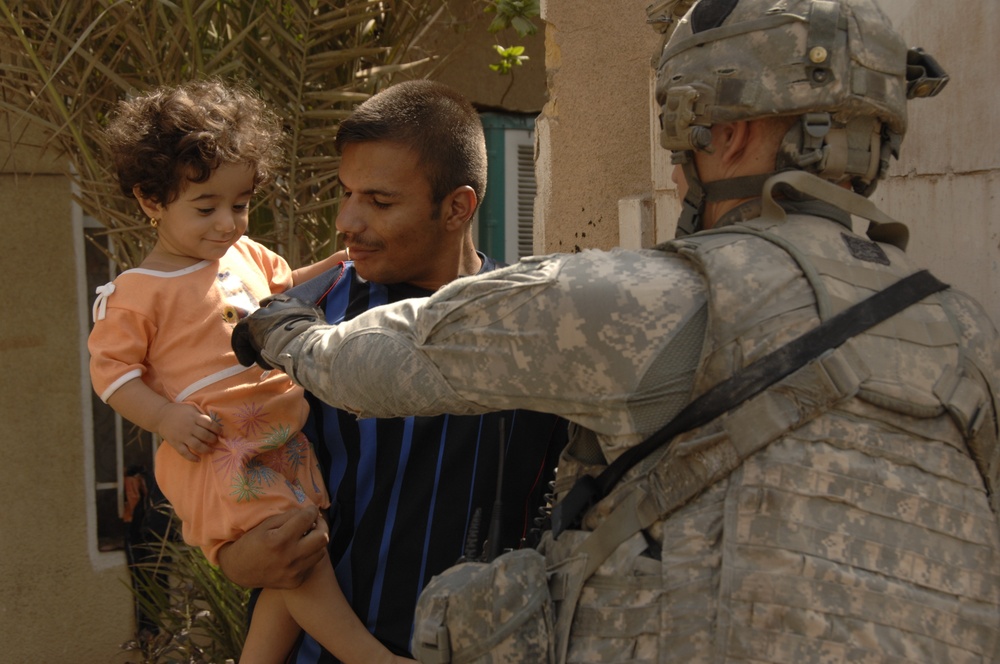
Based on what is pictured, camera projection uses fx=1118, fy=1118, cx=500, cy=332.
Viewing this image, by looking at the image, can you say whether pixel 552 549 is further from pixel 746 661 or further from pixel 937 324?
pixel 937 324

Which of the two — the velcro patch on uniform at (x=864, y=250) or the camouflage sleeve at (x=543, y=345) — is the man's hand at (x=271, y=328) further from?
the velcro patch on uniform at (x=864, y=250)

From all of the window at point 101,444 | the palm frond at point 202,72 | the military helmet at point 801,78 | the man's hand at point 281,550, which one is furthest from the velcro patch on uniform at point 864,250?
the window at point 101,444

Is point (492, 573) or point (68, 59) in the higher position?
point (68, 59)

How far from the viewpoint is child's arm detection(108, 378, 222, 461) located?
2.31 metres

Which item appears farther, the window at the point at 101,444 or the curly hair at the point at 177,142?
the window at the point at 101,444

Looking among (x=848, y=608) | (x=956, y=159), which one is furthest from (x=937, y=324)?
(x=956, y=159)

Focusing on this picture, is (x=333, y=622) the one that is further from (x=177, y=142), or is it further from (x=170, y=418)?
(x=177, y=142)

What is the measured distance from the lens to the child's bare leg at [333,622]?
7.47ft

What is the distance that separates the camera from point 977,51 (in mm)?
2418

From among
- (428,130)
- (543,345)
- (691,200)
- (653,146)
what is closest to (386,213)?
(428,130)

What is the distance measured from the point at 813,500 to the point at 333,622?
42.2 inches

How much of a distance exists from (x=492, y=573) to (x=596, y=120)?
231cm

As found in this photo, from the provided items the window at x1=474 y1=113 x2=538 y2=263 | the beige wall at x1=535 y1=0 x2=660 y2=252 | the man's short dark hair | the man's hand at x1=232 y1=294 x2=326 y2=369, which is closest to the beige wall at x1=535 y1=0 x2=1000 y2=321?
the beige wall at x1=535 y1=0 x2=660 y2=252

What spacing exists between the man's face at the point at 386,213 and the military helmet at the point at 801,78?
2.27 ft
